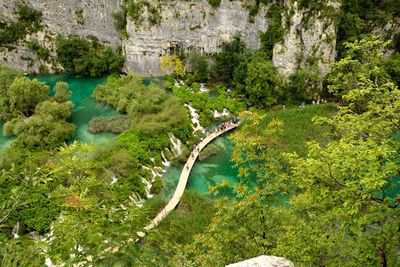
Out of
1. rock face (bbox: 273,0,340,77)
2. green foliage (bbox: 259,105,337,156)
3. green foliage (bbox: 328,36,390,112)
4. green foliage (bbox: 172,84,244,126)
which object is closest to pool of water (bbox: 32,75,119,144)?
green foliage (bbox: 172,84,244,126)

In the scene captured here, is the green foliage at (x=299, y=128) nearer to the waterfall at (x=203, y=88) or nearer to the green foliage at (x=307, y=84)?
the green foliage at (x=307, y=84)

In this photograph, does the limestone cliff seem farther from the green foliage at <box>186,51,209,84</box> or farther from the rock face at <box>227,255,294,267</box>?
the rock face at <box>227,255,294,267</box>

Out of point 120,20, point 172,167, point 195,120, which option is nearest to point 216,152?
point 172,167

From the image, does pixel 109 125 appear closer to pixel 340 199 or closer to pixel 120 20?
pixel 120 20

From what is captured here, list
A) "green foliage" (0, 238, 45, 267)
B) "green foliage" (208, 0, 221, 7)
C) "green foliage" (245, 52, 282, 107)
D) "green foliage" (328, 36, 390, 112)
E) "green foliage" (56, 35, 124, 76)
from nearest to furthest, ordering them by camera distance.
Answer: "green foliage" (0, 238, 45, 267)
"green foliage" (328, 36, 390, 112)
"green foliage" (245, 52, 282, 107)
"green foliage" (208, 0, 221, 7)
"green foliage" (56, 35, 124, 76)

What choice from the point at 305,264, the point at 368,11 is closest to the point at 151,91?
the point at 368,11

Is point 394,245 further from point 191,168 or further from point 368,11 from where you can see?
point 368,11
